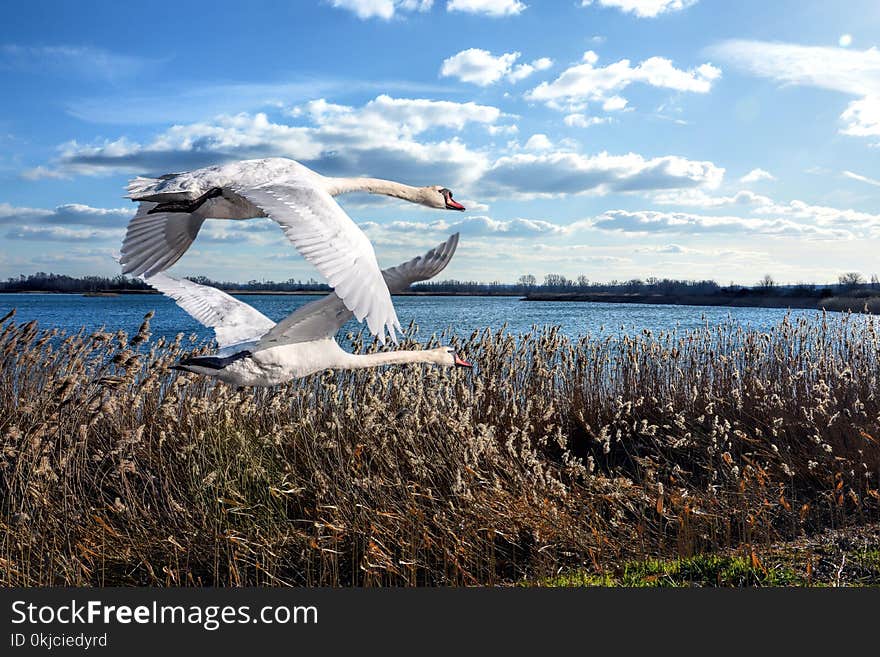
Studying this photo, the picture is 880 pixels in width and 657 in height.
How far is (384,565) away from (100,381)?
3.42 meters

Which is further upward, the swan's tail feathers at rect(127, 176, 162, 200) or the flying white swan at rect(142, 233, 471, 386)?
the swan's tail feathers at rect(127, 176, 162, 200)

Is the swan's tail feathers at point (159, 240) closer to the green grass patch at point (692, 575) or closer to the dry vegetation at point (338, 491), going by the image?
the dry vegetation at point (338, 491)

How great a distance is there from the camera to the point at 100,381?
91.4 inches

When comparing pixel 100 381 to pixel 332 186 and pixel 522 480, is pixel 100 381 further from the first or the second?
pixel 522 480

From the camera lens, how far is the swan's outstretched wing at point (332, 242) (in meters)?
2.12

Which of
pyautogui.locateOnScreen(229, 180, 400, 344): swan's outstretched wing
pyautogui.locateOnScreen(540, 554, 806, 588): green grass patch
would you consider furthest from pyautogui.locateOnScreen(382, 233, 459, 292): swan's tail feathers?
pyautogui.locateOnScreen(540, 554, 806, 588): green grass patch

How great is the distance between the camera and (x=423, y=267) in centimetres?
244

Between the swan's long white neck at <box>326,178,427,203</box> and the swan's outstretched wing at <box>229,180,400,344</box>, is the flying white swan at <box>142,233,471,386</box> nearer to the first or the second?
the swan's outstretched wing at <box>229,180,400,344</box>

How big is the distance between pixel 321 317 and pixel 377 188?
2.52 feet

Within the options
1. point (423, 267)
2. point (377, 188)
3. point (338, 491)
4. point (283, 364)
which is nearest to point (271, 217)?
point (423, 267)

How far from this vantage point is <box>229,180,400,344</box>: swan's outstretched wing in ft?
6.95

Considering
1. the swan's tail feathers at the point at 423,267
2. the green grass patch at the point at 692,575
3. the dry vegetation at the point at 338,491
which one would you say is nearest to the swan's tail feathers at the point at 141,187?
the swan's tail feathers at the point at 423,267

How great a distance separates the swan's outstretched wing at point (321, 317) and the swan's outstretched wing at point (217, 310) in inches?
16.6

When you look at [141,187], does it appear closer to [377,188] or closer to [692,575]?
[377,188]
